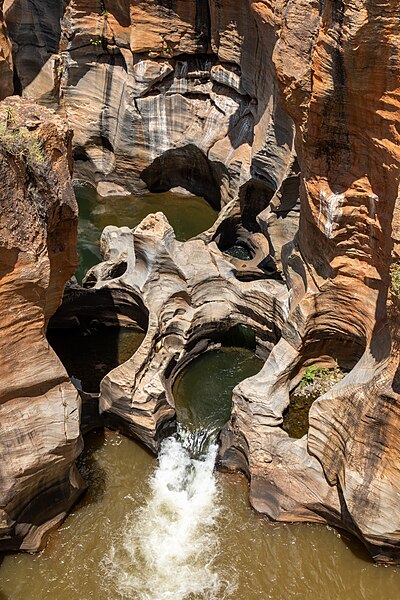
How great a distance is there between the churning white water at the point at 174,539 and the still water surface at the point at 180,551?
0.02 metres

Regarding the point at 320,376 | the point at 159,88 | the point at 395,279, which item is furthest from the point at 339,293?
the point at 159,88

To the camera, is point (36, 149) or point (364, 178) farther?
point (364, 178)

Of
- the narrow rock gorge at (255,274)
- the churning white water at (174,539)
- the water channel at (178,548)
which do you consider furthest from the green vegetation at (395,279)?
the churning white water at (174,539)

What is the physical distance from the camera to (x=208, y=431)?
11.9 m

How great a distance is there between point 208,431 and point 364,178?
5.65 metres

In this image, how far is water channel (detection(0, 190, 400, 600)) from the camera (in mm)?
9453

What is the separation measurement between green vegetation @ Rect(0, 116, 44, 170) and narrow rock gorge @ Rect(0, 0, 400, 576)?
2cm

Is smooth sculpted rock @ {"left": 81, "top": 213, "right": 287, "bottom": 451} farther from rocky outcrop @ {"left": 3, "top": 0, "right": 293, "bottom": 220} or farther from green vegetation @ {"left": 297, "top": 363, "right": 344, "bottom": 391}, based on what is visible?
rocky outcrop @ {"left": 3, "top": 0, "right": 293, "bottom": 220}

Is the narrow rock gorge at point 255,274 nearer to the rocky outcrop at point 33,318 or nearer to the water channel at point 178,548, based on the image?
the rocky outcrop at point 33,318

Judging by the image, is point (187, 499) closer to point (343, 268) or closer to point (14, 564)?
point (14, 564)

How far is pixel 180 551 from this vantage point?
32.7 feet

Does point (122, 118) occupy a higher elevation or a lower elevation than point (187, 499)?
higher

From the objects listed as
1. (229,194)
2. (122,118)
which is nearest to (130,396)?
(229,194)

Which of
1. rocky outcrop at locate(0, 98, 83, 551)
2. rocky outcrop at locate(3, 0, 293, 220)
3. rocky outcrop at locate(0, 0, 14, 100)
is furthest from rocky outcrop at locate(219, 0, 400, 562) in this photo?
rocky outcrop at locate(0, 0, 14, 100)
